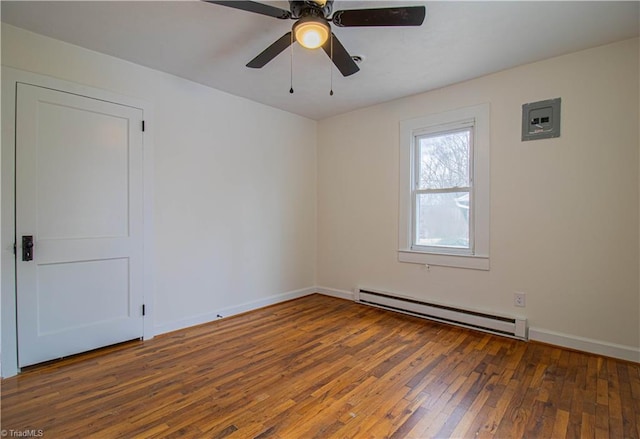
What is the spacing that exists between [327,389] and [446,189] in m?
2.52

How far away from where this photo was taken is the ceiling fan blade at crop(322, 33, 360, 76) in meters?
2.08

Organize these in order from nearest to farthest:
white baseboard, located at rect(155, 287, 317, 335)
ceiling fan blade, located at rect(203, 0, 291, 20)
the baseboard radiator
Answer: ceiling fan blade, located at rect(203, 0, 291, 20) < the baseboard radiator < white baseboard, located at rect(155, 287, 317, 335)

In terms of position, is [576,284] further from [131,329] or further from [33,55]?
[33,55]

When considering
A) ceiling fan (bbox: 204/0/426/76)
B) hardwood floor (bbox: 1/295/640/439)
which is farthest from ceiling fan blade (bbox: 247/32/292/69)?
hardwood floor (bbox: 1/295/640/439)

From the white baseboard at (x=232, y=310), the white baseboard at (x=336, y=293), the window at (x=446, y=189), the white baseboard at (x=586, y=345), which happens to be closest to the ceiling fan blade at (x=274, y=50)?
the window at (x=446, y=189)

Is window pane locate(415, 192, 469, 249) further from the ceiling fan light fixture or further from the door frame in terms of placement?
the door frame

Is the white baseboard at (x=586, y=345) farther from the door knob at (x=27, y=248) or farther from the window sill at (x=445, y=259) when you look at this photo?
the door knob at (x=27, y=248)

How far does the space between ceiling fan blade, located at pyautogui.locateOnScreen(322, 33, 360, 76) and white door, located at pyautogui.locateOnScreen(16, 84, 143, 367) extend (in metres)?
1.97

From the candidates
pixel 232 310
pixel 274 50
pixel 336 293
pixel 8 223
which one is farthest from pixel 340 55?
pixel 336 293

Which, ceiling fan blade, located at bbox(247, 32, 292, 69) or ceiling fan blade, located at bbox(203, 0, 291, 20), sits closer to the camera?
ceiling fan blade, located at bbox(203, 0, 291, 20)

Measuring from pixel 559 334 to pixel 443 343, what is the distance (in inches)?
40.7

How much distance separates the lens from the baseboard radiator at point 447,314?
3016 millimetres

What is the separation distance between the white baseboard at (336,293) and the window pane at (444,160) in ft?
5.83

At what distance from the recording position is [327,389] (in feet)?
7.10
